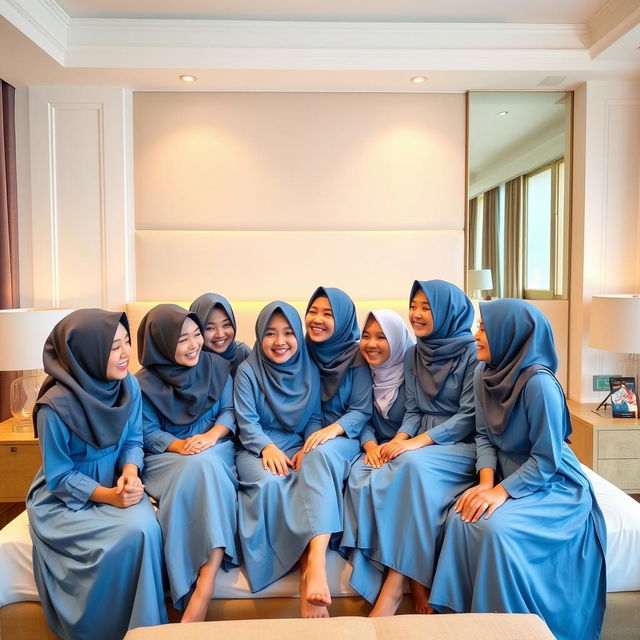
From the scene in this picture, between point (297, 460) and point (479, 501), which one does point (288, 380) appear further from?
point (479, 501)

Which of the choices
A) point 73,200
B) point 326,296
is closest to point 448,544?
point 326,296

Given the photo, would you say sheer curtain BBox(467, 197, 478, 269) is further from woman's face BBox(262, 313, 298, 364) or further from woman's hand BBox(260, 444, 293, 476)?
woman's hand BBox(260, 444, 293, 476)

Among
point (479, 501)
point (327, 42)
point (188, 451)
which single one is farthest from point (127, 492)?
point (327, 42)

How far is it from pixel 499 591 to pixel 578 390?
2.26m

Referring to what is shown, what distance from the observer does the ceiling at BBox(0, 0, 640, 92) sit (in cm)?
318

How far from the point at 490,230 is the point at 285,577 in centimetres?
263

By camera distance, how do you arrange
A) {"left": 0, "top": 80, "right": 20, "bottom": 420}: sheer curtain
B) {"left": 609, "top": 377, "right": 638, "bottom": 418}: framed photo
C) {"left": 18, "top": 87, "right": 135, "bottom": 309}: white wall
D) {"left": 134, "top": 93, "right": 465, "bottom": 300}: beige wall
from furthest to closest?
{"left": 134, "top": 93, "right": 465, "bottom": 300}: beige wall → {"left": 18, "top": 87, "right": 135, "bottom": 309}: white wall → {"left": 0, "top": 80, "right": 20, "bottom": 420}: sheer curtain → {"left": 609, "top": 377, "right": 638, "bottom": 418}: framed photo

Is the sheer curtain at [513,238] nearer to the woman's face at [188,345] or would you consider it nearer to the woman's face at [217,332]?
the woman's face at [217,332]

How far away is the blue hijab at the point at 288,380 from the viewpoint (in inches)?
100

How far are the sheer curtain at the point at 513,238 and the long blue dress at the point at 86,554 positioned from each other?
2760mm

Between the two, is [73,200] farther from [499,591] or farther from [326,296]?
[499,591]

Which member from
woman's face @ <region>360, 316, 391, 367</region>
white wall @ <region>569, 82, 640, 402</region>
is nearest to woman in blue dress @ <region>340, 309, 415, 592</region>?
woman's face @ <region>360, 316, 391, 367</region>

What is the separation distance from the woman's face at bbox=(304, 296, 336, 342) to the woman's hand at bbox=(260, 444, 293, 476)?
0.57m

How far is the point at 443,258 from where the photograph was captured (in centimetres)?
378
